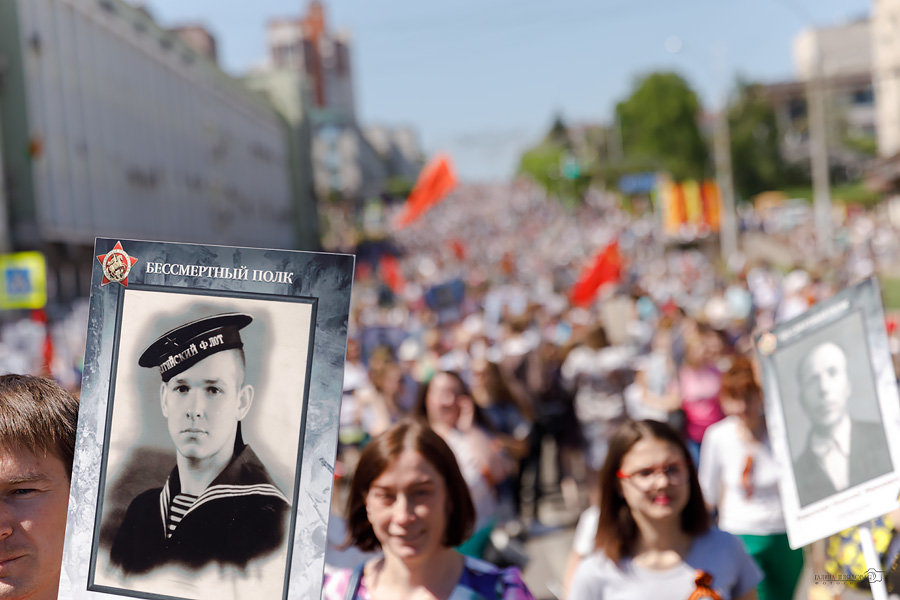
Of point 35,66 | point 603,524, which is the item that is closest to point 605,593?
point 603,524

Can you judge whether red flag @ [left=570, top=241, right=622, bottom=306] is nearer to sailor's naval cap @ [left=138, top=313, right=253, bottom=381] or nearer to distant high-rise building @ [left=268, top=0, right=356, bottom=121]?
sailor's naval cap @ [left=138, top=313, right=253, bottom=381]

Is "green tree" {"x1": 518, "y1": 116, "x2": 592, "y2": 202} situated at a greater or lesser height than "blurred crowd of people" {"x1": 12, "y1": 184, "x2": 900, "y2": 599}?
greater

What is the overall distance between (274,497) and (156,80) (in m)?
43.1

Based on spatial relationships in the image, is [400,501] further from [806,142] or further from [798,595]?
[806,142]

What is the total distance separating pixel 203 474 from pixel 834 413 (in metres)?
1.85

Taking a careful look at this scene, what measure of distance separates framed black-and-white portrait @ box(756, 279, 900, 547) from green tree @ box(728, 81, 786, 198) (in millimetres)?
82254

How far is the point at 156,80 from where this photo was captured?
4275 cm

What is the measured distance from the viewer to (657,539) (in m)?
3.67

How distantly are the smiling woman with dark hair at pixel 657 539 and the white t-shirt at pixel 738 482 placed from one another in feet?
5.02

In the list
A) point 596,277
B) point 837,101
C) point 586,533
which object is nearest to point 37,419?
point 586,533

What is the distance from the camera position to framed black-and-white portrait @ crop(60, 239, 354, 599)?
2102 millimetres

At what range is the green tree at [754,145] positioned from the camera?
83.3 m

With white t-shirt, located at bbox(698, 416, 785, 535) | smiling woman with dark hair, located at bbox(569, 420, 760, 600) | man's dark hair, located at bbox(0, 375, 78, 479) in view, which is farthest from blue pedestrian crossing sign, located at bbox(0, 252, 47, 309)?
man's dark hair, located at bbox(0, 375, 78, 479)

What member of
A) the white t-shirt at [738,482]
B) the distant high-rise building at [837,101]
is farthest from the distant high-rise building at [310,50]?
the white t-shirt at [738,482]
